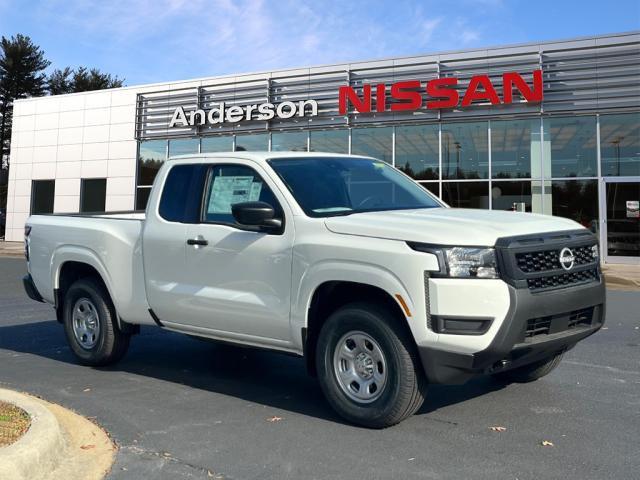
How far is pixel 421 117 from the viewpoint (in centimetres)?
2052

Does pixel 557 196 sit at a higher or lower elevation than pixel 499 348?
higher

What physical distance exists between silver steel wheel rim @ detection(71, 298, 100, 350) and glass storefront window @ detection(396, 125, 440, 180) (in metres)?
15.7

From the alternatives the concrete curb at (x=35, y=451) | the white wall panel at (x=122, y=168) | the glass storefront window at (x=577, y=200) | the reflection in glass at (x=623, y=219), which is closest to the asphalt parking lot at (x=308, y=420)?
the concrete curb at (x=35, y=451)

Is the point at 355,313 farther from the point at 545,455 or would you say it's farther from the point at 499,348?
the point at 545,455

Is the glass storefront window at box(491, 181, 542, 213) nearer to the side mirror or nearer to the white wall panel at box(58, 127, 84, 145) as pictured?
the side mirror

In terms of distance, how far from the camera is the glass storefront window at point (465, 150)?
65.2 ft

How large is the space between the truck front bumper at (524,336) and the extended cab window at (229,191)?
1.87 m

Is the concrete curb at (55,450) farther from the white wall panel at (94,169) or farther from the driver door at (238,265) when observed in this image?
the white wall panel at (94,169)

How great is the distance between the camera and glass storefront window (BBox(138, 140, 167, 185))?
25.6 meters

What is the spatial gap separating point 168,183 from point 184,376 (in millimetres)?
1831

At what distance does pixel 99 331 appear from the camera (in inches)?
239

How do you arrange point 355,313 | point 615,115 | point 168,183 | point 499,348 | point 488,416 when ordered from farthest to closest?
point 615,115
point 168,183
point 488,416
point 355,313
point 499,348

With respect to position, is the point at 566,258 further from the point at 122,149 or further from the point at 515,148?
the point at 122,149

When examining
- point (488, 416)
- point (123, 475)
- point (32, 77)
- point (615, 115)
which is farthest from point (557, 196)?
point (32, 77)
